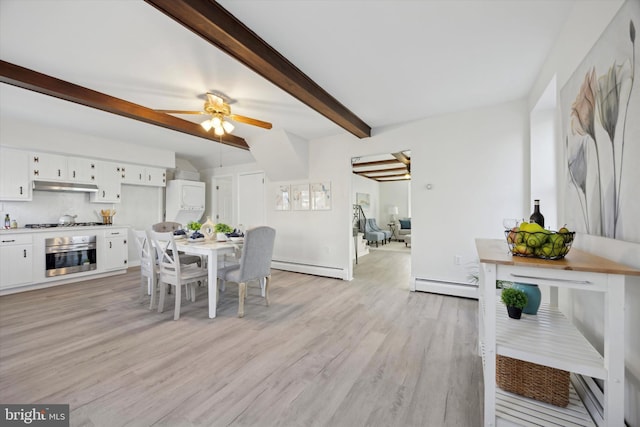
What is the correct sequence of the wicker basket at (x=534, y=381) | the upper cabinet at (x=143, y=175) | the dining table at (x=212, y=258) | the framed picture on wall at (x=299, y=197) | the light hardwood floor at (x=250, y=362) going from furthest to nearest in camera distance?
1. the upper cabinet at (x=143, y=175)
2. the framed picture on wall at (x=299, y=197)
3. the dining table at (x=212, y=258)
4. the light hardwood floor at (x=250, y=362)
5. the wicker basket at (x=534, y=381)

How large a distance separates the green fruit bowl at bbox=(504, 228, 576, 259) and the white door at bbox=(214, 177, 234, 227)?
6.49m

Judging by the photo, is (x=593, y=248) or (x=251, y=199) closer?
(x=593, y=248)

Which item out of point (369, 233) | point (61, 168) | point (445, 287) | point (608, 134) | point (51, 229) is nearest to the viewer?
point (608, 134)

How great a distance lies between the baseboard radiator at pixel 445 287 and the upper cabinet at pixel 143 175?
18.7ft

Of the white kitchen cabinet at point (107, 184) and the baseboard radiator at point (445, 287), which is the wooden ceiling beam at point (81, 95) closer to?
the white kitchen cabinet at point (107, 184)

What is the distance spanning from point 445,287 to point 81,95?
510 centimetres

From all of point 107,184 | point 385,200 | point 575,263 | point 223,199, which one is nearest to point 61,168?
point 107,184

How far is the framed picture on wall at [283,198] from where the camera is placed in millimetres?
5312

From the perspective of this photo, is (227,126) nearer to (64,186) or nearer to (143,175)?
(143,175)

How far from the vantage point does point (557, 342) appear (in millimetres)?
1258

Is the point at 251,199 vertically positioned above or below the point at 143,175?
below

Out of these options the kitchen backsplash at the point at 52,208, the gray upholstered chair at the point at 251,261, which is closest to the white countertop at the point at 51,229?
the kitchen backsplash at the point at 52,208

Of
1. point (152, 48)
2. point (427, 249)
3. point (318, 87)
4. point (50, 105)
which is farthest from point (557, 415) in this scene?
point (50, 105)

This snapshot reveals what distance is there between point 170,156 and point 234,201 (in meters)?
1.72
